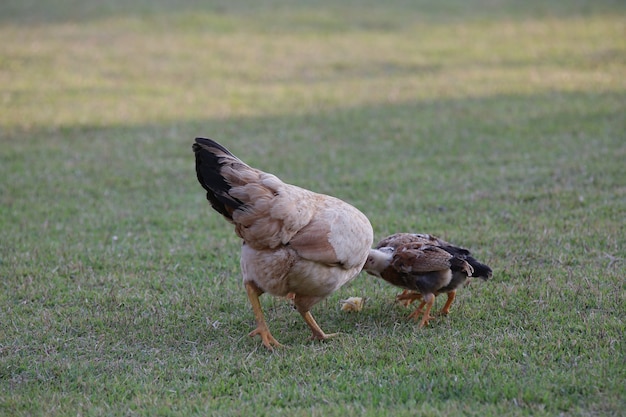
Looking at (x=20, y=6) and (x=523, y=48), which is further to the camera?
(x=20, y=6)

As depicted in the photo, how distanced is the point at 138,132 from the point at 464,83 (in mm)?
6371

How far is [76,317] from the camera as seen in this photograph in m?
5.91

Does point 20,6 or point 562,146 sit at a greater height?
point 20,6

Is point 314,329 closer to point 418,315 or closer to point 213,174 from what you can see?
point 418,315

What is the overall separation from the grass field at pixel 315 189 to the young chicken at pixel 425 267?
27 centimetres

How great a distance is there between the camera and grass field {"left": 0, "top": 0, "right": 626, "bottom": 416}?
15.7 feet

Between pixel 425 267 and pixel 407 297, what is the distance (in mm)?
552

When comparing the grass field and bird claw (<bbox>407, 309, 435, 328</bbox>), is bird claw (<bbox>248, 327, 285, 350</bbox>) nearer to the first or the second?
the grass field

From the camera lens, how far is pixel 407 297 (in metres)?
6.25

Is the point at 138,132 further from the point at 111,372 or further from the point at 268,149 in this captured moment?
the point at 111,372

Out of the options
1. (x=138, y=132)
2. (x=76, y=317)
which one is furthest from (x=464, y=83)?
(x=76, y=317)

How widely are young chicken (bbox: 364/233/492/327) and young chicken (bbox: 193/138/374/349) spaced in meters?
0.39

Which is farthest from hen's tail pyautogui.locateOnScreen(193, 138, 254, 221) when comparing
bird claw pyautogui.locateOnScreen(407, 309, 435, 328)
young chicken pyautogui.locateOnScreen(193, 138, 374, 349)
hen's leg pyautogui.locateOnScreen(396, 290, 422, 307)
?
hen's leg pyautogui.locateOnScreen(396, 290, 422, 307)

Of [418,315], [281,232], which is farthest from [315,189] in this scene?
[281,232]
